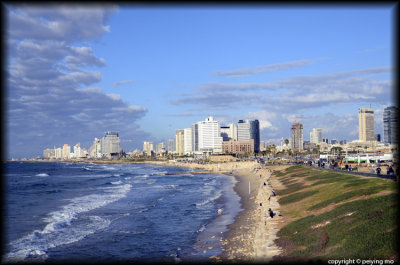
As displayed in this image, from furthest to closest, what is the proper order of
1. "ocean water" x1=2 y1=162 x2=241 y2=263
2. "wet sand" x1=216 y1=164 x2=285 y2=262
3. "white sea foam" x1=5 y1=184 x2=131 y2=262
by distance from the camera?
"white sea foam" x1=5 y1=184 x2=131 y2=262 < "ocean water" x1=2 y1=162 x2=241 y2=263 < "wet sand" x1=216 y1=164 x2=285 y2=262

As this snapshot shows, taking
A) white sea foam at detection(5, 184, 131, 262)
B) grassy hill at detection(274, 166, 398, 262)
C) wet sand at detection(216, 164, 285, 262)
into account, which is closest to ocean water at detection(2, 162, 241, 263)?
white sea foam at detection(5, 184, 131, 262)

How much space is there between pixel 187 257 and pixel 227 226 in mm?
8332

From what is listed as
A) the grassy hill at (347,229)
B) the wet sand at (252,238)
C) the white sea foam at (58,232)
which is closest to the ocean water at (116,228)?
the white sea foam at (58,232)

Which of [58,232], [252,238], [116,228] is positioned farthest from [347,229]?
[58,232]

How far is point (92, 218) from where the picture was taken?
3120cm

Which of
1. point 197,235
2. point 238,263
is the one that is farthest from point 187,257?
point 197,235

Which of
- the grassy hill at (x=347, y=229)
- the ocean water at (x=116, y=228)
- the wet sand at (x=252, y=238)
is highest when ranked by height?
the grassy hill at (x=347, y=229)

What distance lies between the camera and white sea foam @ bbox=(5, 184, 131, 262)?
67.0 feet

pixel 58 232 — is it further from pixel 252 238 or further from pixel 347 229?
pixel 347 229

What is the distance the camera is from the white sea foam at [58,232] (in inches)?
804

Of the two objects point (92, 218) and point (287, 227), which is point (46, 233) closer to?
point (92, 218)

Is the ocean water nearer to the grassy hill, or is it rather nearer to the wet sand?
the wet sand

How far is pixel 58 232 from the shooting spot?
2580 cm

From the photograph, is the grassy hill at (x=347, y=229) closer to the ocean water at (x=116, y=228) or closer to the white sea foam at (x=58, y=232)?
the ocean water at (x=116, y=228)
